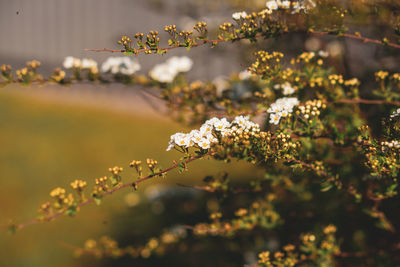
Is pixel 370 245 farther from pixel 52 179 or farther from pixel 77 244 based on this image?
pixel 52 179

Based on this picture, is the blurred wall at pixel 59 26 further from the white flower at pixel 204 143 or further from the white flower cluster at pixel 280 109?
the white flower at pixel 204 143

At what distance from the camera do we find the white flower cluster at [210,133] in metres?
1.50

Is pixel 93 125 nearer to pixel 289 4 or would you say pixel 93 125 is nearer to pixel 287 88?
pixel 287 88

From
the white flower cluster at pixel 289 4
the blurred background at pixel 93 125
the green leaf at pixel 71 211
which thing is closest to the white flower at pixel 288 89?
the white flower cluster at pixel 289 4

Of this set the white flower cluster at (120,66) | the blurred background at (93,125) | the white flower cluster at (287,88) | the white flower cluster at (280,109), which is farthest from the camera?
the blurred background at (93,125)

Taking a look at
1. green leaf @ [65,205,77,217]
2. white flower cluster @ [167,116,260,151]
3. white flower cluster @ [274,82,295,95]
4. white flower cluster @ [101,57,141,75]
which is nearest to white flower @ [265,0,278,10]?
white flower cluster @ [274,82,295,95]

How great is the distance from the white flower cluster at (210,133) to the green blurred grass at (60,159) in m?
2.11

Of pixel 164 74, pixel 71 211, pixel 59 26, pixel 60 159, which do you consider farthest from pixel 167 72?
pixel 59 26

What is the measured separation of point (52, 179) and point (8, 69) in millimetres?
2862

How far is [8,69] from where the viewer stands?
1.84 m

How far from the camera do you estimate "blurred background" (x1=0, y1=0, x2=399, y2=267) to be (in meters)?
3.29

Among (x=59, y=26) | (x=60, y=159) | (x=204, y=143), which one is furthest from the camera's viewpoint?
(x=59, y=26)

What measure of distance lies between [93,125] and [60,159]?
1.26 m

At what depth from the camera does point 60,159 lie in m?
4.98
